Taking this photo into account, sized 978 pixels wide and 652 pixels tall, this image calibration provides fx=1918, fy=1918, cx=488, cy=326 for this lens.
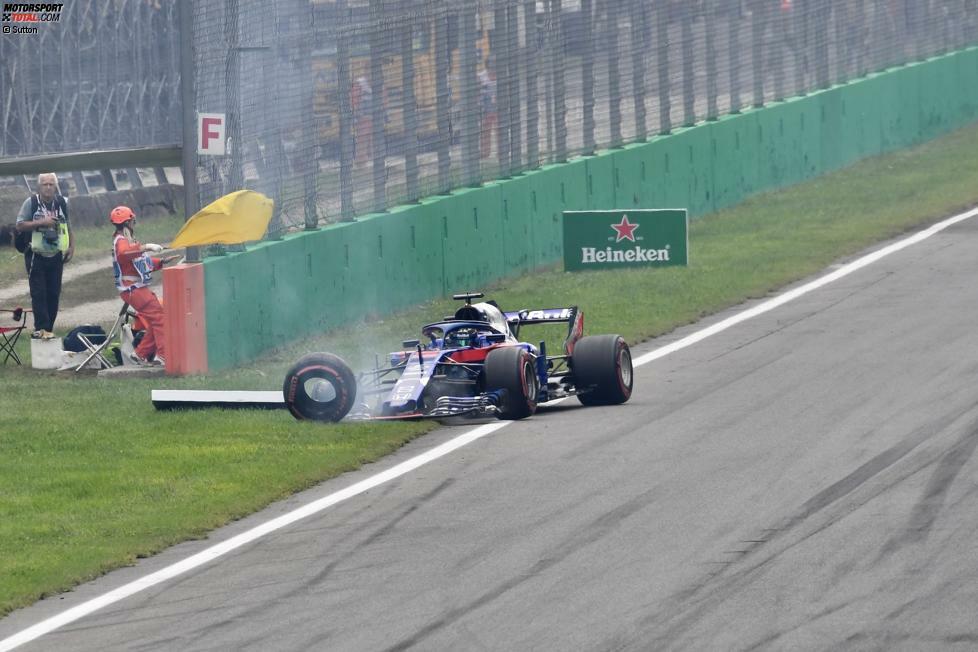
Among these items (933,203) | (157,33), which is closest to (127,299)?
(157,33)

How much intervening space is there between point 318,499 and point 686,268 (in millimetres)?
11152

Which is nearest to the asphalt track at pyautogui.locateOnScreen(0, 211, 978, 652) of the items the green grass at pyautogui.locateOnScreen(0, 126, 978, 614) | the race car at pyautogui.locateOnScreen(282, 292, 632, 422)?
the race car at pyautogui.locateOnScreen(282, 292, 632, 422)

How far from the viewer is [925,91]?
3722 cm

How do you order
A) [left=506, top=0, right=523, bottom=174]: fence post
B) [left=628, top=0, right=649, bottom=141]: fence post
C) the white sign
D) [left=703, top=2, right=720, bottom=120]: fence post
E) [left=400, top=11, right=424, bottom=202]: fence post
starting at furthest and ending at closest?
[left=703, top=2, right=720, bottom=120]: fence post, [left=628, top=0, right=649, bottom=141]: fence post, [left=506, top=0, right=523, bottom=174]: fence post, [left=400, top=11, right=424, bottom=202]: fence post, the white sign

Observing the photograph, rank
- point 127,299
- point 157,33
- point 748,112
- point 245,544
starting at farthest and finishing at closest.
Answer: point 748,112
point 157,33
point 127,299
point 245,544

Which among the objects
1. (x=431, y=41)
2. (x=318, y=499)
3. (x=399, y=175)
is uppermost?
(x=431, y=41)

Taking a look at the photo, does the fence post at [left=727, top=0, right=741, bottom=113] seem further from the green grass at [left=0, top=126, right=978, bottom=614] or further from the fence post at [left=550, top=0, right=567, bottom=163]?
the fence post at [left=550, top=0, right=567, bottom=163]

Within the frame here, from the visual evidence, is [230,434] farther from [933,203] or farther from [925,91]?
[925,91]

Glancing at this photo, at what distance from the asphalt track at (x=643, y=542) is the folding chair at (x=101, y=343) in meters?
5.04

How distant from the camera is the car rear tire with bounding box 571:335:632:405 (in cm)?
1473

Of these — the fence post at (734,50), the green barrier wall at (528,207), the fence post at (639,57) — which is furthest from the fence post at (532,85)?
the fence post at (734,50)

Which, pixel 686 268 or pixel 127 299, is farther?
pixel 686 268

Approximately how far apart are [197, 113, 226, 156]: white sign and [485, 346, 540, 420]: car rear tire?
5526mm

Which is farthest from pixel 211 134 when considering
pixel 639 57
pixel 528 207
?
pixel 639 57
